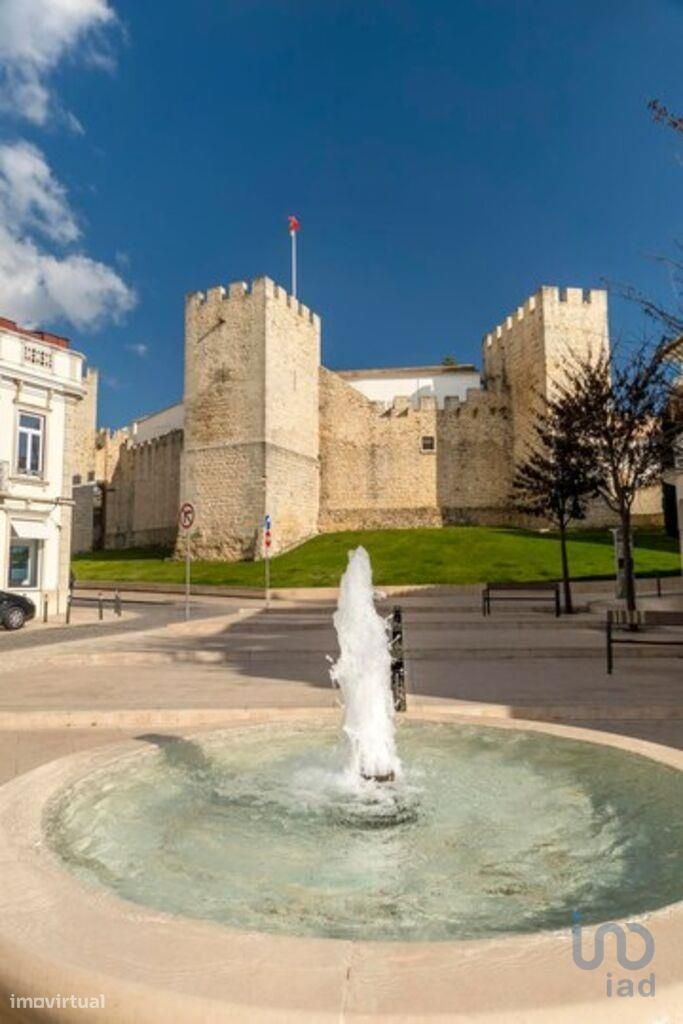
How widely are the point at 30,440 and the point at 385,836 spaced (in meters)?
19.5

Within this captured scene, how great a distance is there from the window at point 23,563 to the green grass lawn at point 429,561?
10.9 m

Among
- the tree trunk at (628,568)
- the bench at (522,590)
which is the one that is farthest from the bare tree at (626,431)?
the bench at (522,590)

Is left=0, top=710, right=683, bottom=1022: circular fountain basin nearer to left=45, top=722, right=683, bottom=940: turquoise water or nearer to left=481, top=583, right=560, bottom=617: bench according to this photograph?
left=45, top=722, right=683, bottom=940: turquoise water

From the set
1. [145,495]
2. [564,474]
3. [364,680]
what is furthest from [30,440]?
[145,495]

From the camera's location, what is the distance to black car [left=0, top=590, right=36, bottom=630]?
1672 cm

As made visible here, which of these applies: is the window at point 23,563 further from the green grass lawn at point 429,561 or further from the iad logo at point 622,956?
the iad logo at point 622,956

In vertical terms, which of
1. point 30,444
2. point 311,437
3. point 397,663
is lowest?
point 397,663

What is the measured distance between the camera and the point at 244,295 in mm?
41312

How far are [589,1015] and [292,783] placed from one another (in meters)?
3.17

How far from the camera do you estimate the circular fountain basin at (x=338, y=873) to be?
193 cm

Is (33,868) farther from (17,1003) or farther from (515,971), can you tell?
(515,971)

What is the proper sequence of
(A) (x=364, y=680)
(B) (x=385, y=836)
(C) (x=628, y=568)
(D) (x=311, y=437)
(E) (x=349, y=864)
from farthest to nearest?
(D) (x=311, y=437) < (C) (x=628, y=568) < (A) (x=364, y=680) < (B) (x=385, y=836) < (E) (x=349, y=864)

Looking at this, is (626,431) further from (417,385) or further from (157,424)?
(157,424)

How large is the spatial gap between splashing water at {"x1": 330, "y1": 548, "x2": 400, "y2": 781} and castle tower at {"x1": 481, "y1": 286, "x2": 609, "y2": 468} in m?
37.3
